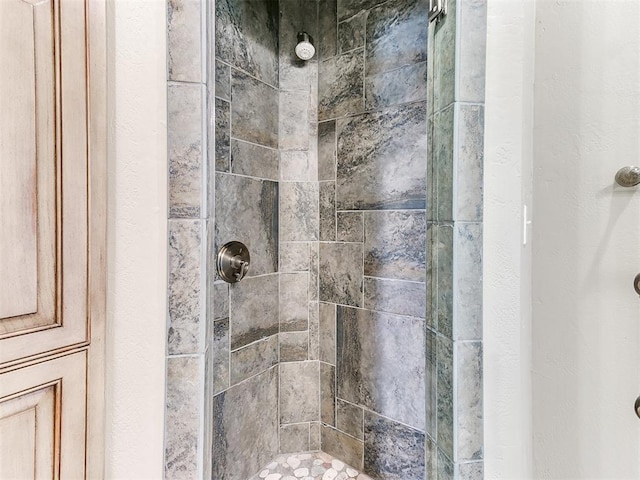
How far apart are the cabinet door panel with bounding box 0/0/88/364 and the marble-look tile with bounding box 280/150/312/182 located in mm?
1038

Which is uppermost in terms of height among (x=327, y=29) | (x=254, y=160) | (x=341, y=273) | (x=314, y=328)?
(x=327, y=29)

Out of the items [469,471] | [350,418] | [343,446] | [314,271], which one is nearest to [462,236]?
[469,471]

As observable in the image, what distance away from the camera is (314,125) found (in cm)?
165

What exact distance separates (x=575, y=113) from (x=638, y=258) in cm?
32

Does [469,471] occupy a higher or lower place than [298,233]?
lower

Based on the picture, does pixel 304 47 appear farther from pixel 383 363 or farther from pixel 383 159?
pixel 383 363

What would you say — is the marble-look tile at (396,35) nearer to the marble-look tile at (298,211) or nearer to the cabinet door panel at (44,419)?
the marble-look tile at (298,211)

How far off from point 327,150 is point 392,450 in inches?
53.9

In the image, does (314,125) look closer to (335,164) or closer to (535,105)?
(335,164)

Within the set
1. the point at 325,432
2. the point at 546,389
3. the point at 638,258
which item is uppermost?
the point at 638,258

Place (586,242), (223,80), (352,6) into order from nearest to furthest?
(586,242) → (223,80) → (352,6)

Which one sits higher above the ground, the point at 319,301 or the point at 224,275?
the point at 224,275

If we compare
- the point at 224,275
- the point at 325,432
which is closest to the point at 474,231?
the point at 224,275

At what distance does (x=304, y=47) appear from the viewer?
5.12 feet
